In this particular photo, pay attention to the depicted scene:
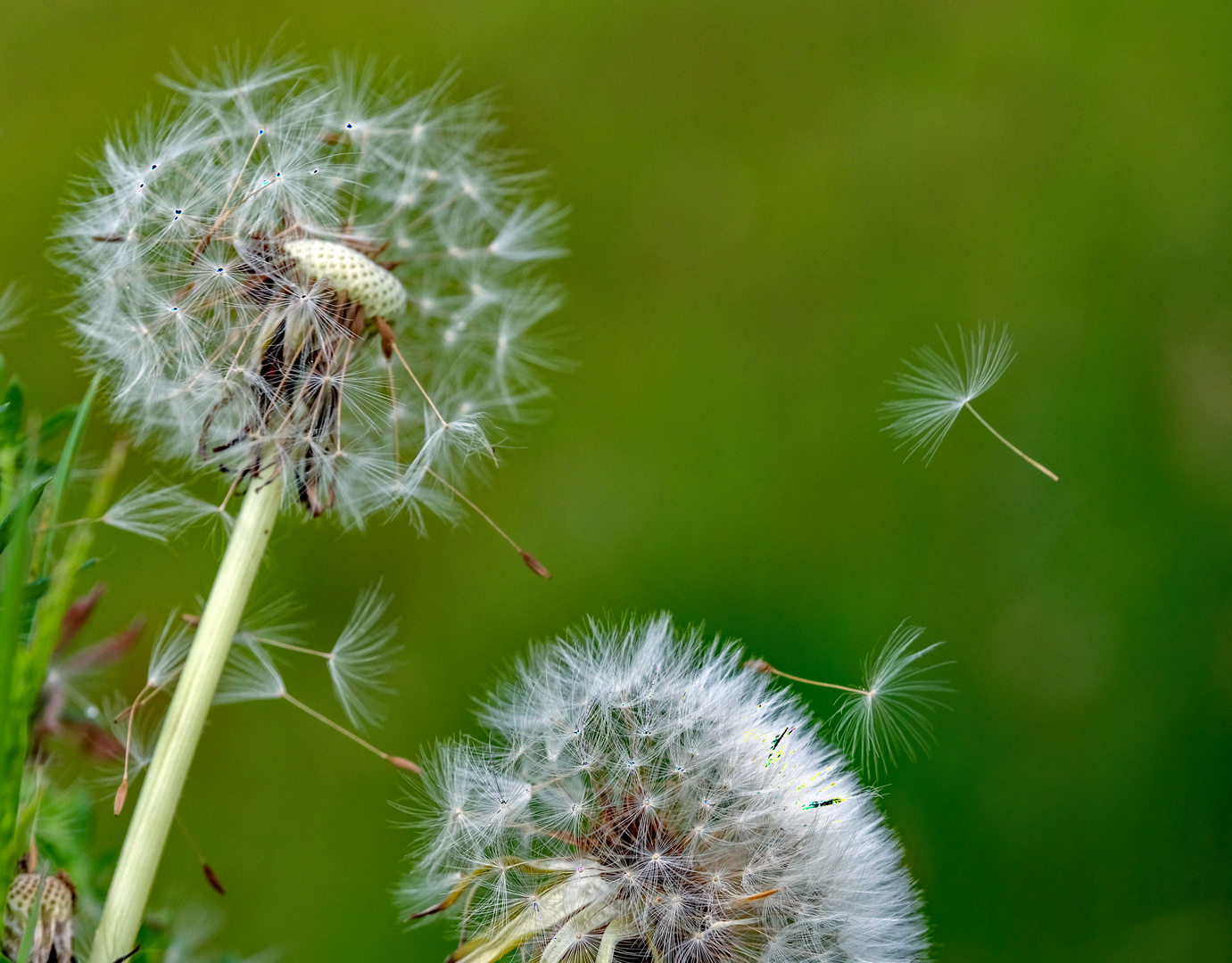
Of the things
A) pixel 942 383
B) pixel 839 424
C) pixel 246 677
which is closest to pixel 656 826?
pixel 246 677

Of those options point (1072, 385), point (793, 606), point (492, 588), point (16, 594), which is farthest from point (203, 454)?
point (1072, 385)

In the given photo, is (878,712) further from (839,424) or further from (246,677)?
(839,424)

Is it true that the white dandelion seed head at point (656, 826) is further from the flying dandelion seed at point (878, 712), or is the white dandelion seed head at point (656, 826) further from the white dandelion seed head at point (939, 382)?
the white dandelion seed head at point (939, 382)

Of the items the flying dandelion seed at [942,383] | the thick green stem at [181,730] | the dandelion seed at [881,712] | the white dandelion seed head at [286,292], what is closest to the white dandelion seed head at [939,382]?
the flying dandelion seed at [942,383]

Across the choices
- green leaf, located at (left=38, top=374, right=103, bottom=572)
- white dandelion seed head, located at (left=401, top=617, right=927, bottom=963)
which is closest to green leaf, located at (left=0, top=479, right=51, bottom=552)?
green leaf, located at (left=38, top=374, right=103, bottom=572)

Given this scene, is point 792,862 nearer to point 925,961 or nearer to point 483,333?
point 925,961
